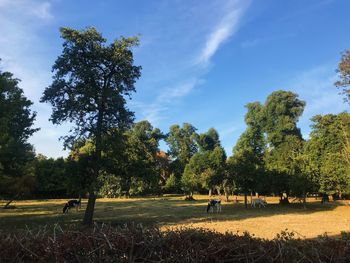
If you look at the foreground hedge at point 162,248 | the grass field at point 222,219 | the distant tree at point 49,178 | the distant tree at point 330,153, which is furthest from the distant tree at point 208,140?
the foreground hedge at point 162,248

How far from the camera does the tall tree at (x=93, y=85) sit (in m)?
24.6

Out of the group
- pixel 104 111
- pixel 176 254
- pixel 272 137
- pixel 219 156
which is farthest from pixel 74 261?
pixel 272 137

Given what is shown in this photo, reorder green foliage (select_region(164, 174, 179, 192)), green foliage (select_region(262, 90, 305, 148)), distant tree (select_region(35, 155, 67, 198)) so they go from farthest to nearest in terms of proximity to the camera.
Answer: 1. green foliage (select_region(164, 174, 179, 192))
2. green foliage (select_region(262, 90, 305, 148))
3. distant tree (select_region(35, 155, 67, 198))

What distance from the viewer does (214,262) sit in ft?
12.9

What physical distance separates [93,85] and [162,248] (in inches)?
883

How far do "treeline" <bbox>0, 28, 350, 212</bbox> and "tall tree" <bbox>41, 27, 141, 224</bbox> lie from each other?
7 cm

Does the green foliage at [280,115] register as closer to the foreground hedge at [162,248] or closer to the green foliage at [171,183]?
the green foliage at [171,183]

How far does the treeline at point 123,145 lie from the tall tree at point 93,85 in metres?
0.07

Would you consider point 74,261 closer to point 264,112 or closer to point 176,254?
point 176,254

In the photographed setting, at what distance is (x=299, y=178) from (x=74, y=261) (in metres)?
41.3

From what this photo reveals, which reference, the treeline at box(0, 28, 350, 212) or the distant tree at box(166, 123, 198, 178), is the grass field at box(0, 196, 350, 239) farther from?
the distant tree at box(166, 123, 198, 178)

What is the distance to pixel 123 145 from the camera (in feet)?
84.1

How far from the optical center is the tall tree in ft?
80.7

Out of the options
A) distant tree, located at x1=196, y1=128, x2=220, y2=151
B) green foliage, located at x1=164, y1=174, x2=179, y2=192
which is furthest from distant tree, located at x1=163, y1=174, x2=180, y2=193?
distant tree, located at x1=196, y1=128, x2=220, y2=151
